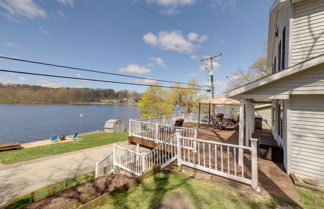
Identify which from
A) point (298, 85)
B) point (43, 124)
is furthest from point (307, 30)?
point (43, 124)

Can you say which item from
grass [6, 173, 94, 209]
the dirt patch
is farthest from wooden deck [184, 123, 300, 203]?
grass [6, 173, 94, 209]

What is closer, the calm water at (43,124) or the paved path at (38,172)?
the paved path at (38,172)

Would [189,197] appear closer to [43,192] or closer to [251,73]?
[43,192]

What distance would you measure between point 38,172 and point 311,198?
11528mm

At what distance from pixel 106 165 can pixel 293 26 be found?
30.3 ft

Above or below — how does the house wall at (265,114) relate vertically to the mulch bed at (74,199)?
above

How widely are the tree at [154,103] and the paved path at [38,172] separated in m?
14.0

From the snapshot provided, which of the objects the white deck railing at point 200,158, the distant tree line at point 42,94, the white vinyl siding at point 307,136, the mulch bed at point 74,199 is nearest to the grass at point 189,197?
the white deck railing at point 200,158

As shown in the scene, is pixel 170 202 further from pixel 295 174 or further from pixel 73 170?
pixel 73 170

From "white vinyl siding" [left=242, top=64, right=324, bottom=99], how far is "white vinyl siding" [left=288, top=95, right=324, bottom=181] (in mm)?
→ 274

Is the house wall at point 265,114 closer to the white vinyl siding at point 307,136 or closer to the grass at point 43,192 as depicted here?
the white vinyl siding at point 307,136

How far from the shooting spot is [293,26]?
14.0 feet

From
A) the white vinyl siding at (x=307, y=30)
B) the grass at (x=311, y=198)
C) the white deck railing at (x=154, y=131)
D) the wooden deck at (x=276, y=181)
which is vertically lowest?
the grass at (x=311, y=198)

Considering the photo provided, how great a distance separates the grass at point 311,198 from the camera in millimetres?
A: 2939
